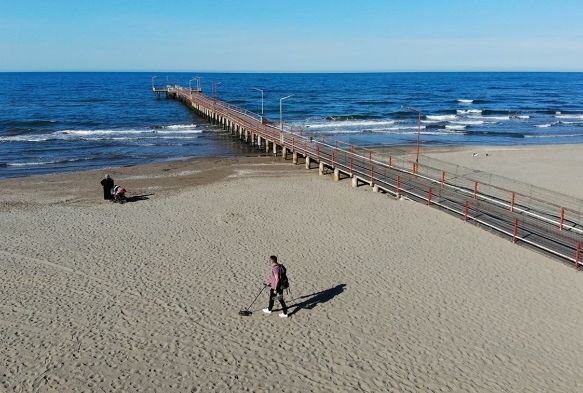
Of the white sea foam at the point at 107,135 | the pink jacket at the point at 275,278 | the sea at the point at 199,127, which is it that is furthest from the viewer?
the white sea foam at the point at 107,135

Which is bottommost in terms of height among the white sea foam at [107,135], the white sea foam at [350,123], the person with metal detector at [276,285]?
the person with metal detector at [276,285]

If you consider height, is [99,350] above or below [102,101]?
below

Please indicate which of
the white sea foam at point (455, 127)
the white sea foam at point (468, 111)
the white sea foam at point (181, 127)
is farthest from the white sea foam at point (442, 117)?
the white sea foam at point (181, 127)

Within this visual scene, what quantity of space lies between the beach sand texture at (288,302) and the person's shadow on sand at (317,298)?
5 centimetres

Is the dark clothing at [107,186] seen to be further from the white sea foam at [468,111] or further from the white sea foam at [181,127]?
the white sea foam at [468,111]

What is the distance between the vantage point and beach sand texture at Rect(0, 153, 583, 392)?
9.04 metres

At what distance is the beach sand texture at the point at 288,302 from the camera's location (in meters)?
Answer: 9.04

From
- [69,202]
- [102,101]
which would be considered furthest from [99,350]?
[102,101]

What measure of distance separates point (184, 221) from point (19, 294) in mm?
6372

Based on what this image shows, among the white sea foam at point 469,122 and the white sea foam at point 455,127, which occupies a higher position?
the white sea foam at point 469,122

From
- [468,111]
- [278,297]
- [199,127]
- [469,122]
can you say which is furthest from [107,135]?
[468,111]

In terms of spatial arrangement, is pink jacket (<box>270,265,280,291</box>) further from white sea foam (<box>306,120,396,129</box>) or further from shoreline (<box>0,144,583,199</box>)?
white sea foam (<box>306,120,396,129</box>)

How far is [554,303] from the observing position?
11445 mm

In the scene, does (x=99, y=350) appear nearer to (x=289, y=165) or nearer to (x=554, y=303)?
(x=554, y=303)
